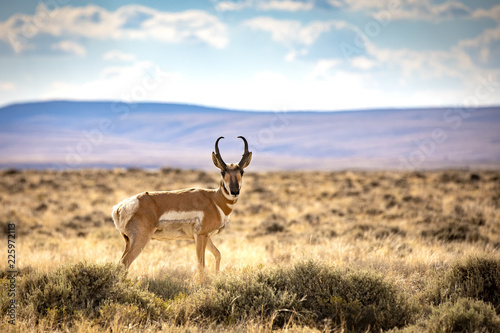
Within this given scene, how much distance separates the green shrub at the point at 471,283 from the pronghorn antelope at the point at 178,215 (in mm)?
3445

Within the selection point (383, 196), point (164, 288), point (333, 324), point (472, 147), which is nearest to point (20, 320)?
point (164, 288)

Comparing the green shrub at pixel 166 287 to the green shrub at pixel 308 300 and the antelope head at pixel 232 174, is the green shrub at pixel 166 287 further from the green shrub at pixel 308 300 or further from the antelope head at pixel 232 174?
the antelope head at pixel 232 174

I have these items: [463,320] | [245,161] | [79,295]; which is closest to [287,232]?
A: [245,161]

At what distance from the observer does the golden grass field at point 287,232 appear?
7668 millimetres

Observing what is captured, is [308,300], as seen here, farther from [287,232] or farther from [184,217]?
[287,232]

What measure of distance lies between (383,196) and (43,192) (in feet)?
57.5

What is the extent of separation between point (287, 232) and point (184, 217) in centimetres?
676

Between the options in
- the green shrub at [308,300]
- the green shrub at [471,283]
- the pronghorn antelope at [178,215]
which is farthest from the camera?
the pronghorn antelope at [178,215]

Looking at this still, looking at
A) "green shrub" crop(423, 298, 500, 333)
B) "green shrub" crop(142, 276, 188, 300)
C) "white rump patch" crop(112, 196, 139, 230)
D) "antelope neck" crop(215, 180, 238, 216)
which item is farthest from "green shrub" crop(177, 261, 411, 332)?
"white rump patch" crop(112, 196, 139, 230)

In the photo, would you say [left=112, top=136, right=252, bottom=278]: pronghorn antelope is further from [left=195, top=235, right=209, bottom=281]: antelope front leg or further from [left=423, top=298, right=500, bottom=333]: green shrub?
[left=423, top=298, right=500, bottom=333]: green shrub

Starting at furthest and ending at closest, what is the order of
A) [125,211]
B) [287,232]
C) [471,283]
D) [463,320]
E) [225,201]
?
1. [287,232]
2. [225,201]
3. [125,211]
4. [471,283]
5. [463,320]

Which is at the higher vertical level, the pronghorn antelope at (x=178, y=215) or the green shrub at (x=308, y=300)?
the pronghorn antelope at (x=178, y=215)

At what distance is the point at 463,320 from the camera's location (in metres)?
5.30

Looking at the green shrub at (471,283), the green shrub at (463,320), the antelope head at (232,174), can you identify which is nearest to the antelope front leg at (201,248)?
the antelope head at (232,174)
